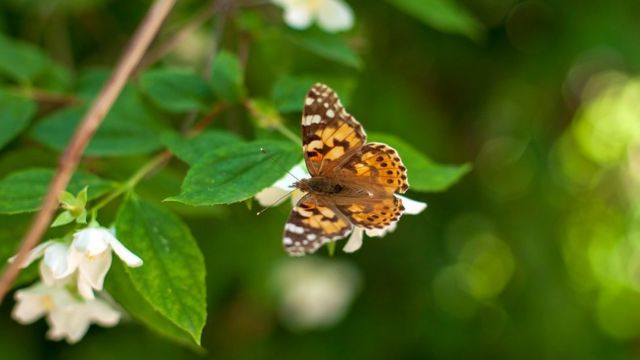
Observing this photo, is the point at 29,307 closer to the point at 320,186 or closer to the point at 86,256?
the point at 86,256

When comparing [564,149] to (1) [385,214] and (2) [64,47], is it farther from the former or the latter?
(1) [385,214]

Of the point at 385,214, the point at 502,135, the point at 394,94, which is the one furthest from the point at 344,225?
the point at 502,135

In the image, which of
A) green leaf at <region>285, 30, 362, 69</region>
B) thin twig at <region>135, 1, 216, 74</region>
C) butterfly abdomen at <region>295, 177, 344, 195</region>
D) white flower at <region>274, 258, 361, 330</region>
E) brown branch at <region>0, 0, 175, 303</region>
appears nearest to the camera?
brown branch at <region>0, 0, 175, 303</region>

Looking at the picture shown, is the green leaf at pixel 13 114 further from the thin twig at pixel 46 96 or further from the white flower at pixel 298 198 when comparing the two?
the white flower at pixel 298 198

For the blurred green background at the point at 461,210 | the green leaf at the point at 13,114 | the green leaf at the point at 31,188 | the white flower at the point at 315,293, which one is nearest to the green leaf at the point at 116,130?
the green leaf at the point at 13,114

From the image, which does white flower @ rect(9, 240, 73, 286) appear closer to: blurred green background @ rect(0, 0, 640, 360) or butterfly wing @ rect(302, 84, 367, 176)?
butterfly wing @ rect(302, 84, 367, 176)

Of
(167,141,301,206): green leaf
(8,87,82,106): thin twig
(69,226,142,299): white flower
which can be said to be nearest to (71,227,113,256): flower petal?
(69,226,142,299): white flower
